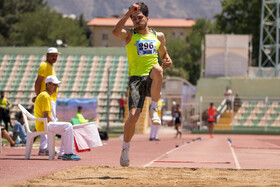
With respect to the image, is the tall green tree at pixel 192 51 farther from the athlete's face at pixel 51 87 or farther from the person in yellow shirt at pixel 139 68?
the person in yellow shirt at pixel 139 68

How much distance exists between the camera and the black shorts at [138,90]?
9441 mm

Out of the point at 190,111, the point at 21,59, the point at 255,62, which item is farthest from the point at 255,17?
the point at 190,111

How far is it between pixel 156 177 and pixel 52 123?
138 inches

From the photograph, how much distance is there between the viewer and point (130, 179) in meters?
8.66

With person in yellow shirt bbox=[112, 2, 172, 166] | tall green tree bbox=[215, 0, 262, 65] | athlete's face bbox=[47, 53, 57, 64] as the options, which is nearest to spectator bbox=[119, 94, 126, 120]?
athlete's face bbox=[47, 53, 57, 64]

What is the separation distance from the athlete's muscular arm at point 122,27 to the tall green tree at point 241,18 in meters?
68.0

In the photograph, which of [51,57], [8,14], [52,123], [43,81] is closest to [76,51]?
[51,57]

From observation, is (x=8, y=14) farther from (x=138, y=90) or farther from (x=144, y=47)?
(x=138, y=90)

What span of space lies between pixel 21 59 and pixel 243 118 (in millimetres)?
17963

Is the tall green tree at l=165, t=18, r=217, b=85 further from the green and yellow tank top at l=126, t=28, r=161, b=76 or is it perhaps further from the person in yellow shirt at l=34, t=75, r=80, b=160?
the green and yellow tank top at l=126, t=28, r=161, b=76

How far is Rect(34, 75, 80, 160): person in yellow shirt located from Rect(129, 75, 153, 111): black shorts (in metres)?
2.72

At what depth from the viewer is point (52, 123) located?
39.0ft

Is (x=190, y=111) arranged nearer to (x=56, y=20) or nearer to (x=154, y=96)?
(x=154, y=96)

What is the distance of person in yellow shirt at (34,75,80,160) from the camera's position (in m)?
11.9
